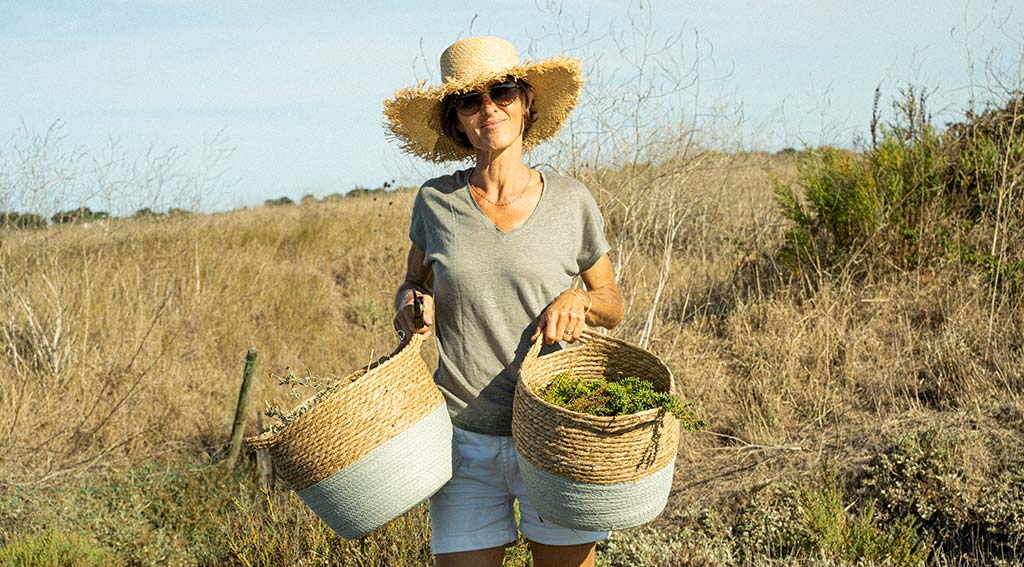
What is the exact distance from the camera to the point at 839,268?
20.1 feet

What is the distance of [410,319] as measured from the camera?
218 centimetres

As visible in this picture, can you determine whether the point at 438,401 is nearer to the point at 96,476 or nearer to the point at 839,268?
the point at 96,476

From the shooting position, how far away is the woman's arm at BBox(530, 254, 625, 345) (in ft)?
6.81

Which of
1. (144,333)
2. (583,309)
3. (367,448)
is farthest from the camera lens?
(144,333)

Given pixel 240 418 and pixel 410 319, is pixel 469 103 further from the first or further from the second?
pixel 240 418

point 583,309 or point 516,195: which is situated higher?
point 516,195

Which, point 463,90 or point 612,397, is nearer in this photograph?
point 612,397

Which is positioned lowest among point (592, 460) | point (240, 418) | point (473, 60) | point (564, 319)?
point (240, 418)

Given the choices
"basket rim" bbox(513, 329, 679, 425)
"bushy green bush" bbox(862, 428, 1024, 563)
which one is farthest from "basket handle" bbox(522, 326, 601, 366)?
"bushy green bush" bbox(862, 428, 1024, 563)

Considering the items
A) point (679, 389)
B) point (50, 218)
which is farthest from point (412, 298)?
point (50, 218)

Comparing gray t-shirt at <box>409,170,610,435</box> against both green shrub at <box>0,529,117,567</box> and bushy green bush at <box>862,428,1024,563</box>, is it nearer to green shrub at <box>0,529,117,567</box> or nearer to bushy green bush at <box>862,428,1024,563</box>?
bushy green bush at <box>862,428,1024,563</box>

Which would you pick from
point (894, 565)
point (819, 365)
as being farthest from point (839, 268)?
point (894, 565)

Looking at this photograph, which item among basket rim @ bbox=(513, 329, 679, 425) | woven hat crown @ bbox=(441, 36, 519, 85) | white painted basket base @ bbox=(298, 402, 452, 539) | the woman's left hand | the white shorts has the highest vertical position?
woven hat crown @ bbox=(441, 36, 519, 85)

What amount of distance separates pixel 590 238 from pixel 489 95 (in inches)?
18.3
